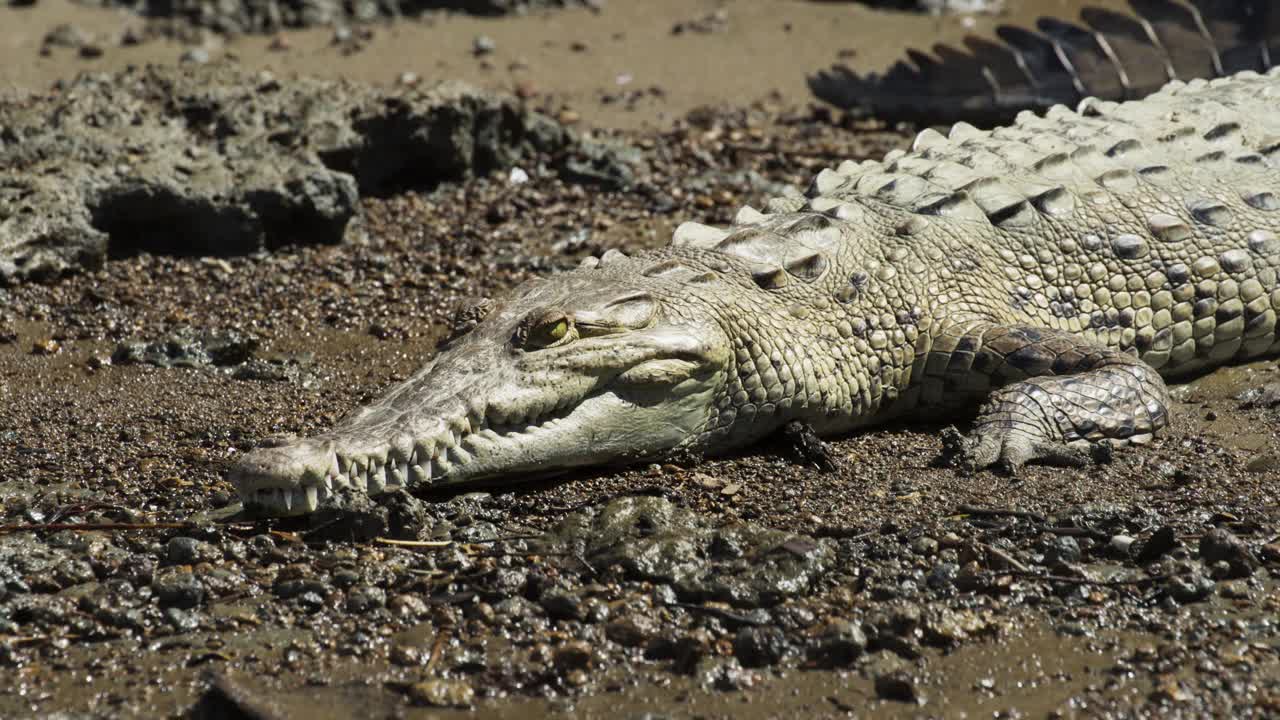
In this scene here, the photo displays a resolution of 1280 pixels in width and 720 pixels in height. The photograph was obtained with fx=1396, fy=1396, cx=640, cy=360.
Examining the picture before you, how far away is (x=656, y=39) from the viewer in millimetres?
11141

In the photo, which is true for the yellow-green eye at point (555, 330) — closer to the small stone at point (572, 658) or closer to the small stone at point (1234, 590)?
the small stone at point (572, 658)

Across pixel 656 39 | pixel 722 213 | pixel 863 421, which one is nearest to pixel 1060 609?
pixel 863 421

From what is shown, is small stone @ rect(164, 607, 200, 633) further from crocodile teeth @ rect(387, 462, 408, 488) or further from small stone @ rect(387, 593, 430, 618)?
crocodile teeth @ rect(387, 462, 408, 488)

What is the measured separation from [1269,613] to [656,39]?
27.3ft

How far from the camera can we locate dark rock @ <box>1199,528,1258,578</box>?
379 centimetres

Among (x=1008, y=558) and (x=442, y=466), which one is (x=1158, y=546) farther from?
→ (x=442, y=466)

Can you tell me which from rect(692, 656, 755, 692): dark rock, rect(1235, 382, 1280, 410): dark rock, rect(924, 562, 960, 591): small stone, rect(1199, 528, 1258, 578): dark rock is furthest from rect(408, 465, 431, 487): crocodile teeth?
rect(1235, 382, 1280, 410): dark rock

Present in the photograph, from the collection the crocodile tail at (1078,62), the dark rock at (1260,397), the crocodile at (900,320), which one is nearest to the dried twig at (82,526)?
the crocodile at (900,320)

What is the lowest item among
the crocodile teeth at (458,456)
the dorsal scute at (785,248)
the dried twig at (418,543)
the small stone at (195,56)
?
the small stone at (195,56)

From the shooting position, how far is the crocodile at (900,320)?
4371 millimetres

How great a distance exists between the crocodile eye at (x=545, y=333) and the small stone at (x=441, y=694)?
141 centimetres

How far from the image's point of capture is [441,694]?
3312 millimetres

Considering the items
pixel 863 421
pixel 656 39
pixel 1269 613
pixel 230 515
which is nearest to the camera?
pixel 1269 613

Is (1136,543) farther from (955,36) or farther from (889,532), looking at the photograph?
(955,36)
